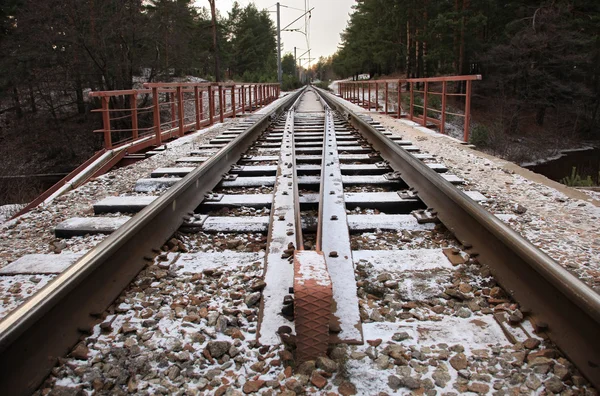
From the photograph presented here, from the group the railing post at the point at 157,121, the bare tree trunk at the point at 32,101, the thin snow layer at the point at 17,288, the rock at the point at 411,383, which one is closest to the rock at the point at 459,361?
the rock at the point at 411,383

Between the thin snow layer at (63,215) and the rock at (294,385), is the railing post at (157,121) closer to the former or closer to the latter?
the thin snow layer at (63,215)

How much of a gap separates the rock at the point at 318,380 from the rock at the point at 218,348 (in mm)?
355

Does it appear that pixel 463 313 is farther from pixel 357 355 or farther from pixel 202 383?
pixel 202 383

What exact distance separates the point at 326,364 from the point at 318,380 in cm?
7

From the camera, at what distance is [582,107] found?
29875mm

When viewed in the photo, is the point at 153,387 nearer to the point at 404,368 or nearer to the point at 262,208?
the point at 404,368

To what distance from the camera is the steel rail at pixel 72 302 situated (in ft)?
5.04

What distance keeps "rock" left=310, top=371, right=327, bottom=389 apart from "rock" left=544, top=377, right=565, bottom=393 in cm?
71

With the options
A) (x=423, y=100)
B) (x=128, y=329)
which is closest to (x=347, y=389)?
(x=128, y=329)

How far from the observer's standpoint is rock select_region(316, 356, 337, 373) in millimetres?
1657

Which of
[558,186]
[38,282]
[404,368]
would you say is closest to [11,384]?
[38,282]

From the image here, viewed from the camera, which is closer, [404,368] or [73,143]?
[404,368]

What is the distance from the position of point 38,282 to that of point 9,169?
19.2m

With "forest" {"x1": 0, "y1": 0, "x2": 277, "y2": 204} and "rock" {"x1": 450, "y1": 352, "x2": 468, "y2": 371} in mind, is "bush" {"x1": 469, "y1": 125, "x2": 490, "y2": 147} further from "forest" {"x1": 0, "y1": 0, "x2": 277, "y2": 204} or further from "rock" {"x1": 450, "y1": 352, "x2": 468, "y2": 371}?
"rock" {"x1": 450, "y1": 352, "x2": 468, "y2": 371}
